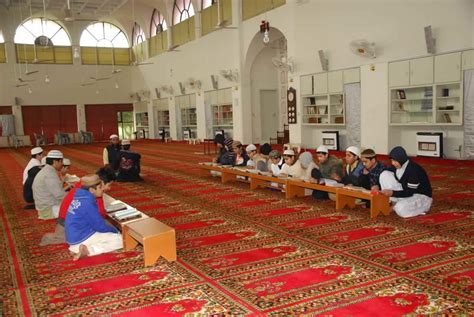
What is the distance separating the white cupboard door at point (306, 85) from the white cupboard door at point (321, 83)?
0.16 meters

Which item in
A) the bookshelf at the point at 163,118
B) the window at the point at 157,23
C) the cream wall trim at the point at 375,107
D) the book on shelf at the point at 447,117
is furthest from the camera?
the bookshelf at the point at 163,118

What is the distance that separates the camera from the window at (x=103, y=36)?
23.9 meters

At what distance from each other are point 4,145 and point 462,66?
20.4 metres

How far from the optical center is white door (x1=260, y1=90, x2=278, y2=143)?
16.4 metres

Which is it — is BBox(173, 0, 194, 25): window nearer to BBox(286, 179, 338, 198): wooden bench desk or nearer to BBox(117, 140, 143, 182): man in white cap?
BBox(117, 140, 143, 182): man in white cap

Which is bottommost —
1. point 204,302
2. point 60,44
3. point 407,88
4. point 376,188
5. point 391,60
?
point 204,302

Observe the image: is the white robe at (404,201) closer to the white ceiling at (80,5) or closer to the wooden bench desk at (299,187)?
the wooden bench desk at (299,187)

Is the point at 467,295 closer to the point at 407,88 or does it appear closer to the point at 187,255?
the point at 187,255

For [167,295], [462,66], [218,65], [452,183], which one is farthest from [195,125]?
[167,295]

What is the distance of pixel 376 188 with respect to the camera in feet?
15.9

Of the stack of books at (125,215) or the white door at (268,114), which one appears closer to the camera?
the stack of books at (125,215)

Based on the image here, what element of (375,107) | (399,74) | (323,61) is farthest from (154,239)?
(323,61)

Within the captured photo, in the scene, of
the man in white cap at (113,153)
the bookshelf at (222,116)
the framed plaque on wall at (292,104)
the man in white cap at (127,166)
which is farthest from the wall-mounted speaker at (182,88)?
the man in white cap at (127,166)

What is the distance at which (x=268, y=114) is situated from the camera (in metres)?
16.6
